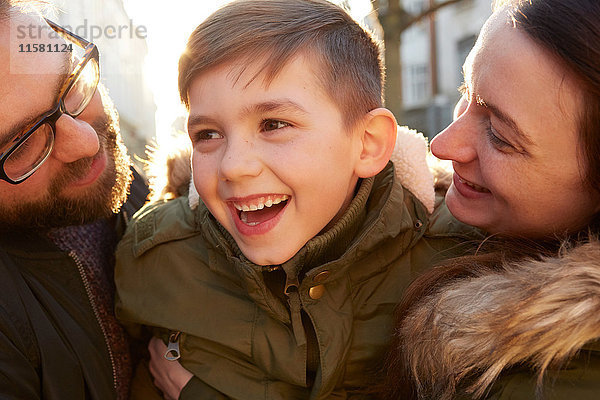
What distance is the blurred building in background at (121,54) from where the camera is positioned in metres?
4.35

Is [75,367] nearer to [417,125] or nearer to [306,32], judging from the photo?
[306,32]

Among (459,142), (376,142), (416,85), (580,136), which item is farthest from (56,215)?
(416,85)

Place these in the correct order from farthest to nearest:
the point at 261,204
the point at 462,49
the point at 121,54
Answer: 1. the point at 462,49
2. the point at 121,54
3. the point at 261,204

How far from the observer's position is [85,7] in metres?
6.04

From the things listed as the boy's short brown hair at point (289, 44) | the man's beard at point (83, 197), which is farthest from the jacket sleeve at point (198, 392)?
the boy's short brown hair at point (289, 44)

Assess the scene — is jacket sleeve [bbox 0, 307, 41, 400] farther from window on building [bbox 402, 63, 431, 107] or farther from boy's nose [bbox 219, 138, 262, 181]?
window on building [bbox 402, 63, 431, 107]

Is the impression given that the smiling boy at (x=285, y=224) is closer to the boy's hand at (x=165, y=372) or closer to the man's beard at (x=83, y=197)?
the boy's hand at (x=165, y=372)

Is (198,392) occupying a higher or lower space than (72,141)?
lower

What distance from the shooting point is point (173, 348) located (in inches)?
94.7

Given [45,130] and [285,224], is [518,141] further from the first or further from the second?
[45,130]

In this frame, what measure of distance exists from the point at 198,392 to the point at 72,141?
1.19 m

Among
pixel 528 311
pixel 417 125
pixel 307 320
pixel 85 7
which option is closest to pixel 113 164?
pixel 307 320

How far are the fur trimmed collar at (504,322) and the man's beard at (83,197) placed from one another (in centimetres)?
149

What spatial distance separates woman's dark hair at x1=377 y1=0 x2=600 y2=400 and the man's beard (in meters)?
1.40
